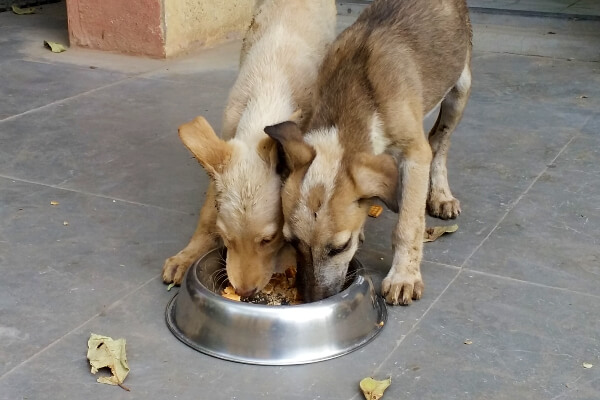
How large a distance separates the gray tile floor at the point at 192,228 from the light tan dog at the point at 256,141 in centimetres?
49

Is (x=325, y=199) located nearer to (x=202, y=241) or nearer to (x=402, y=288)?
(x=402, y=288)

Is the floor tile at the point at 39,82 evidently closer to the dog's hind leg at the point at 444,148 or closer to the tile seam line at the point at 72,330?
the tile seam line at the point at 72,330

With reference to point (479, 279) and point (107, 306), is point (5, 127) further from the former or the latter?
point (479, 279)

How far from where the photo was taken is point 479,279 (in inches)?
191

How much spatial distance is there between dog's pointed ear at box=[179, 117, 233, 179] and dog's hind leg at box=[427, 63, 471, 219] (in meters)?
1.97

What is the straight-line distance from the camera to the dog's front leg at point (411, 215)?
4.68 meters

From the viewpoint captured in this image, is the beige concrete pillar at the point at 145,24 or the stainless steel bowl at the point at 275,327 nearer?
the stainless steel bowl at the point at 275,327

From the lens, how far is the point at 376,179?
4102 mm

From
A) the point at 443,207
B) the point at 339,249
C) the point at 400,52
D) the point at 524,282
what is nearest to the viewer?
the point at 339,249

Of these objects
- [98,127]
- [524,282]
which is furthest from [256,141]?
[98,127]

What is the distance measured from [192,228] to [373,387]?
6.95 ft

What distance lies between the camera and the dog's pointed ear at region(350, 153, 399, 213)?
4082mm

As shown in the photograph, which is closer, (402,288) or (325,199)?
(325,199)

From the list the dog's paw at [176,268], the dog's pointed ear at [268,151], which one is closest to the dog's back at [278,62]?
the dog's pointed ear at [268,151]
